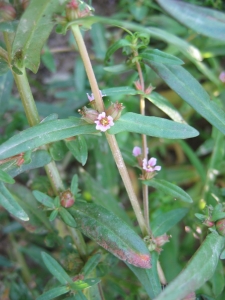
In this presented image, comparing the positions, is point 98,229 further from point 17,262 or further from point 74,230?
point 17,262

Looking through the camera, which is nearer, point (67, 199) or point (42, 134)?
point (42, 134)

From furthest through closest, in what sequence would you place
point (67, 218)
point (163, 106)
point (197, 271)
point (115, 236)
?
point (163, 106)
point (67, 218)
point (115, 236)
point (197, 271)

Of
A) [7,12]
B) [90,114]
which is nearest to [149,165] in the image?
[90,114]

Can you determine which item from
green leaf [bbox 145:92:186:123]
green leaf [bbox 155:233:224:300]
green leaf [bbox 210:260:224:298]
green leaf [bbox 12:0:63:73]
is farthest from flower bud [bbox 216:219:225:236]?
green leaf [bbox 12:0:63:73]

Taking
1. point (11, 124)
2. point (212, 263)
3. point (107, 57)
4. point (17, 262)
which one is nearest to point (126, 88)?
point (107, 57)

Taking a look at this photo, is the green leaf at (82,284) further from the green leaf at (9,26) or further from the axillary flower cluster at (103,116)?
the green leaf at (9,26)

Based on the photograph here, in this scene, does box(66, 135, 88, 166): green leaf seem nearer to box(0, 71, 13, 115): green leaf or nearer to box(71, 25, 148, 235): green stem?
box(71, 25, 148, 235): green stem

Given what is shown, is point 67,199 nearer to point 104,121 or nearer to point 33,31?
point 104,121
